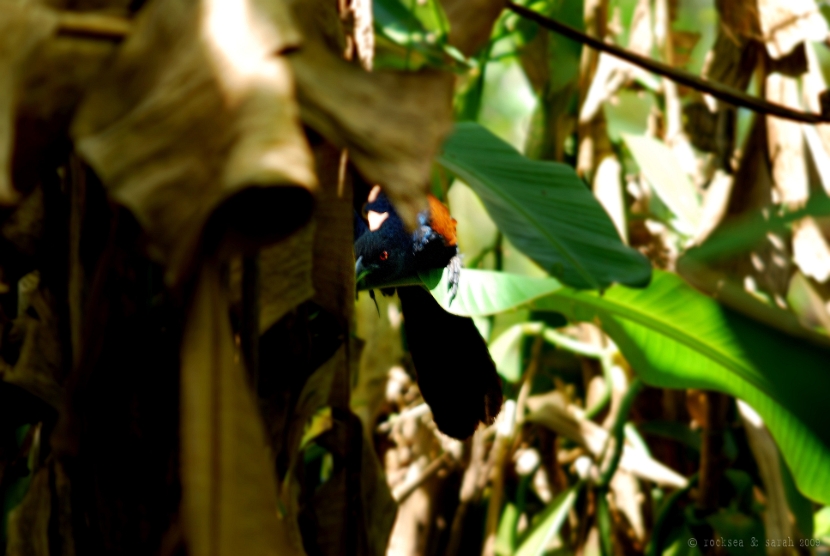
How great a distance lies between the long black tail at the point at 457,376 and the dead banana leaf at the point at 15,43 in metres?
0.49

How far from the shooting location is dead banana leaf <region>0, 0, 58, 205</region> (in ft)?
1.27

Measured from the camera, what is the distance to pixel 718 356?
1226 millimetres

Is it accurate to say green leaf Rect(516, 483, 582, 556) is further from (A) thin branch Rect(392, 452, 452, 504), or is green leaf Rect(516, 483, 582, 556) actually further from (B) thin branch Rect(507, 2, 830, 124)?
(B) thin branch Rect(507, 2, 830, 124)

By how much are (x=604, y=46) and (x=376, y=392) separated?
0.84 meters

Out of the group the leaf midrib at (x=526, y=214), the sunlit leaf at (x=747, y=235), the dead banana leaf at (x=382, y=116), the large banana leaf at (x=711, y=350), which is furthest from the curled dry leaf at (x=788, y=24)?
the dead banana leaf at (x=382, y=116)

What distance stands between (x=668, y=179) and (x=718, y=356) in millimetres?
507

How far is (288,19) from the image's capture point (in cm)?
40

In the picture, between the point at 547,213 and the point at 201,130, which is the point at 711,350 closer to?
the point at 547,213

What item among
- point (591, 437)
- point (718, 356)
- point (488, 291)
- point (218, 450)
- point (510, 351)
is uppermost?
point (218, 450)

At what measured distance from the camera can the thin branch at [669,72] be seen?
84cm

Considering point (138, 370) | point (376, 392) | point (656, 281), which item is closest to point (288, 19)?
point (138, 370)

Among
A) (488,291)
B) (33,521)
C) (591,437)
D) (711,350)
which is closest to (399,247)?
(488,291)

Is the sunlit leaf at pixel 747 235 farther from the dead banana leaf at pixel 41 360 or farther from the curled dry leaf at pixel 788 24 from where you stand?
the dead banana leaf at pixel 41 360

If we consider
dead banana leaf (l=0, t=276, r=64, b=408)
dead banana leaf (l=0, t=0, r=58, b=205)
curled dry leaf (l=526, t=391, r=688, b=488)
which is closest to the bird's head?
dead banana leaf (l=0, t=276, r=64, b=408)
